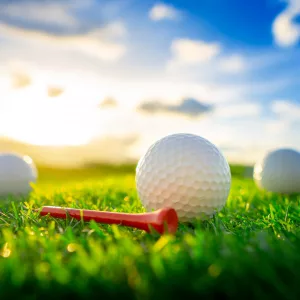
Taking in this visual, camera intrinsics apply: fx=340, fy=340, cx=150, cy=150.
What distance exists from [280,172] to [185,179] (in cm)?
343

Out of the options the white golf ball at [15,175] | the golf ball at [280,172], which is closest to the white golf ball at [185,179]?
the golf ball at [280,172]

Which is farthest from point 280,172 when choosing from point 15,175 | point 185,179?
point 15,175

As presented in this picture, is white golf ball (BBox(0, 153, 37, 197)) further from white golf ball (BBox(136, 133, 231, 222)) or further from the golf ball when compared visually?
the golf ball

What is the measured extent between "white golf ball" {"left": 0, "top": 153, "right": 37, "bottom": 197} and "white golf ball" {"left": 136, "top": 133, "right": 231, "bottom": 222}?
9.90ft

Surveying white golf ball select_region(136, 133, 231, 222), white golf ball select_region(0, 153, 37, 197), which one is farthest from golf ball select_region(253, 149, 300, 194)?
white golf ball select_region(0, 153, 37, 197)

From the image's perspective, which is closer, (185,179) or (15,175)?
(185,179)

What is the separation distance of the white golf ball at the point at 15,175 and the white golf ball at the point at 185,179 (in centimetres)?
302

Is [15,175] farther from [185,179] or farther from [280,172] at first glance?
[280,172]

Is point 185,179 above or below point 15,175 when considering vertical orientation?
above

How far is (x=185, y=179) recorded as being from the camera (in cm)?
354

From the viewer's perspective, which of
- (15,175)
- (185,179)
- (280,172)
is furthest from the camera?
(280,172)

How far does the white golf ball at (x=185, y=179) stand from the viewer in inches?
140

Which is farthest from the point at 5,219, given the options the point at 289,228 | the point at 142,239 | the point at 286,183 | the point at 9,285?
the point at 286,183

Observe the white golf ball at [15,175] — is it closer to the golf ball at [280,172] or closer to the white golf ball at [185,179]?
the white golf ball at [185,179]
